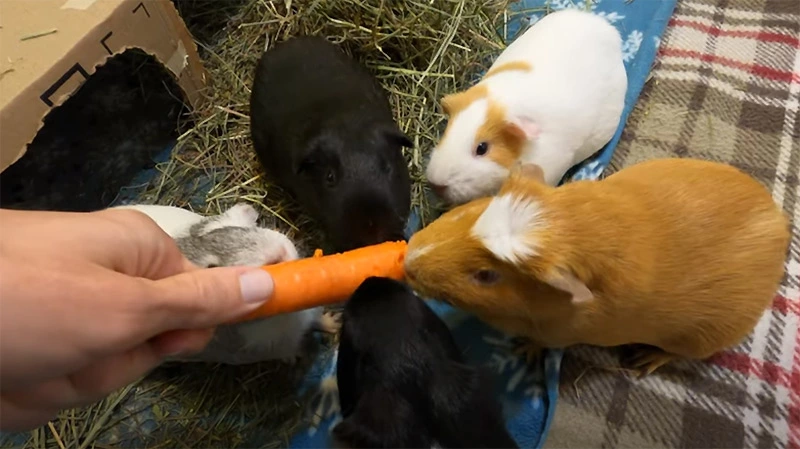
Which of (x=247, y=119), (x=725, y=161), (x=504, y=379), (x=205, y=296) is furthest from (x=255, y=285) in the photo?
(x=725, y=161)

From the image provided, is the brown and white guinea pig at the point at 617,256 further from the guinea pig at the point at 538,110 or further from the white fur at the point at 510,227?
the guinea pig at the point at 538,110

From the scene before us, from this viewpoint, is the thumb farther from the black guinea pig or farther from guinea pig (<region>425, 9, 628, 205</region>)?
guinea pig (<region>425, 9, 628, 205</region>)

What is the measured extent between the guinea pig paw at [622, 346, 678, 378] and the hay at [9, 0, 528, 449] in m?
0.76

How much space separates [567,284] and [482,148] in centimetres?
61

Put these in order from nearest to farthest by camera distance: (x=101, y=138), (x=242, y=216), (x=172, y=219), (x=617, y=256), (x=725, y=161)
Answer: (x=617, y=256) < (x=172, y=219) < (x=242, y=216) < (x=725, y=161) < (x=101, y=138)

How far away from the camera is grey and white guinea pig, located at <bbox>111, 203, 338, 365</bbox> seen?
1589 mm

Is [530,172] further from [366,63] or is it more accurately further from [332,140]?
[366,63]

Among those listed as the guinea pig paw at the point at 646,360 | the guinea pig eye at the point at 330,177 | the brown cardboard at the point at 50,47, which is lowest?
the guinea pig paw at the point at 646,360

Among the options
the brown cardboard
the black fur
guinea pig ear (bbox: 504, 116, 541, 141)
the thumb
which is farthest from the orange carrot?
the black fur

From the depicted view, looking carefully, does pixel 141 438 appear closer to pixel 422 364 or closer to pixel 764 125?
pixel 422 364

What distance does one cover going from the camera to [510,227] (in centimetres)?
133

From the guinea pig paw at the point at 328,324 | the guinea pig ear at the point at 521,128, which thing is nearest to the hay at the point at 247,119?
the guinea pig paw at the point at 328,324

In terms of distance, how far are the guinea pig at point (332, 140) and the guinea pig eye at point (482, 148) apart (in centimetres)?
20

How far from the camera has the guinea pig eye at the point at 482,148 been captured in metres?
1.78
